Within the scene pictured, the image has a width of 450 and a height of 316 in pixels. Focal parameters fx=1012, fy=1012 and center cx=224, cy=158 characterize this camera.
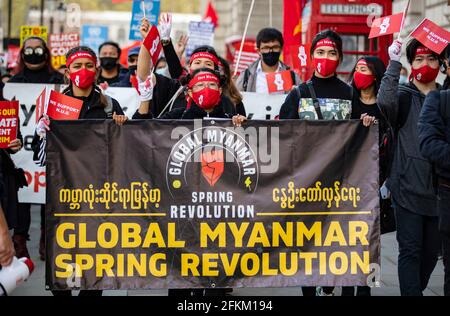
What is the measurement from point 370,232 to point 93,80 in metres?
2.24

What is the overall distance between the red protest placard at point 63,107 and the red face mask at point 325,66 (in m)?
1.70

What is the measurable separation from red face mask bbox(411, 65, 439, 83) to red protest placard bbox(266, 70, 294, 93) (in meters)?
2.87

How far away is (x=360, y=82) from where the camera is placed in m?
7.78

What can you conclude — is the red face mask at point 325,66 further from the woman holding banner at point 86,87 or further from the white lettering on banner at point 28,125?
the white lettering on banner at point 28,125

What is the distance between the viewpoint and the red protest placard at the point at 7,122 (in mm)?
7344

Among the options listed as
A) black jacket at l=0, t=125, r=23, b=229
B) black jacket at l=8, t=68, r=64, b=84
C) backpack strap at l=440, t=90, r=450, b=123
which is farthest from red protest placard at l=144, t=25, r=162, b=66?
black jacket at l=8, t=68, r=64, b=84

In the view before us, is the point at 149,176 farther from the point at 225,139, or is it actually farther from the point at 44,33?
the point at 44,33

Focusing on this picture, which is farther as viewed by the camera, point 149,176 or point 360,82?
point 360,82

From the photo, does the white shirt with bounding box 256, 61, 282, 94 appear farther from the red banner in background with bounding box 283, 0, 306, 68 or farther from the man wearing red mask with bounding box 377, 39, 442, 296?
the man wearing red mask with bounding box 377, 39, 442, 296

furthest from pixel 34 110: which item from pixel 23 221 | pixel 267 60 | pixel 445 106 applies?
pixel 445 106

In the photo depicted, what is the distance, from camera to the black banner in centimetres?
651

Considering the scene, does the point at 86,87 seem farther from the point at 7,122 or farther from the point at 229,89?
the point at 229,89

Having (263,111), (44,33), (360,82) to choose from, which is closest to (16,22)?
(44,33)
